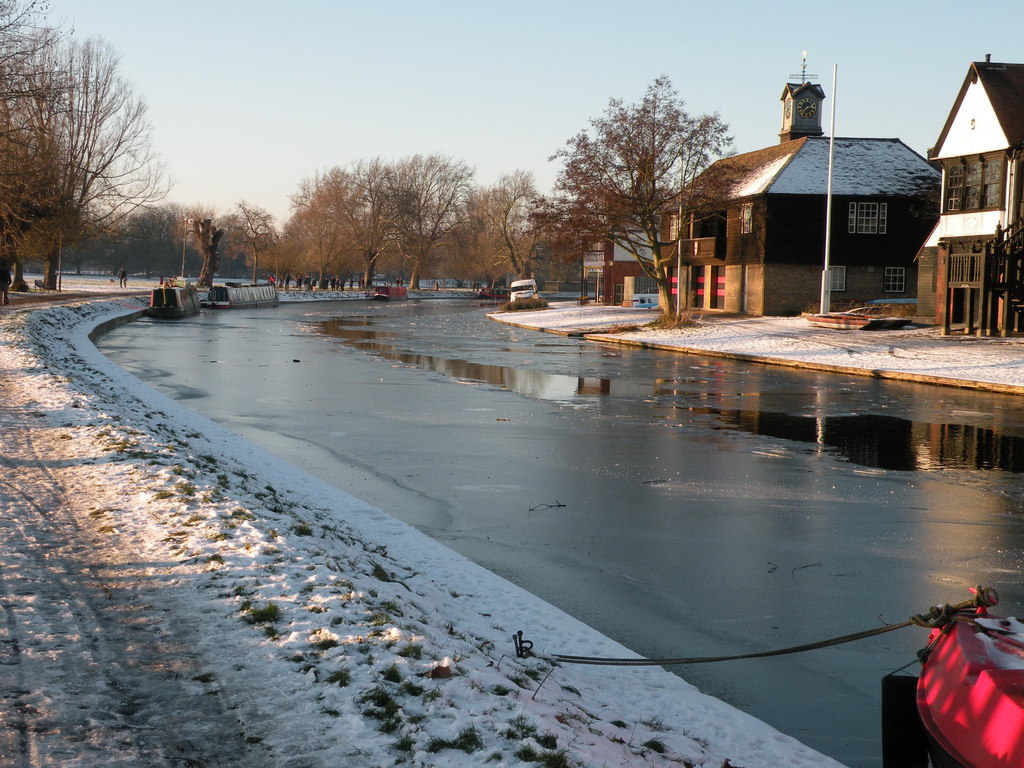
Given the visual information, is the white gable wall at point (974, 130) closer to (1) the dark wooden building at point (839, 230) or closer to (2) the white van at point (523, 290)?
(1) the dark wooden building at point (839, 230)

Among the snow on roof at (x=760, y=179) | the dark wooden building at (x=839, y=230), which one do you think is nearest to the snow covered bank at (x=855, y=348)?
the dark wooden building at (x=839, y=230)

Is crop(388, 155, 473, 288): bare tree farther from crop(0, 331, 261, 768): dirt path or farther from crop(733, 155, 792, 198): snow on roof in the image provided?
crop(0, 331, 261, 768): dirt path

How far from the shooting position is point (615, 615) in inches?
282

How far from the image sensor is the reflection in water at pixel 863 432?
1352 centimetres

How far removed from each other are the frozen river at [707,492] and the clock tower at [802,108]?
131 ft

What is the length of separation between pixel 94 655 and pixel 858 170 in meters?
51.6

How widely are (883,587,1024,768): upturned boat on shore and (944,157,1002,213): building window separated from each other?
34.5 meters

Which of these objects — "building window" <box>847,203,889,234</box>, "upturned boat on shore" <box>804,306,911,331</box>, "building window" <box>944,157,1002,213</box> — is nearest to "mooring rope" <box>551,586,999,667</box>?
"building window" <box>944,157,1002,213</box>

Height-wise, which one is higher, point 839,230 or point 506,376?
point 839,230

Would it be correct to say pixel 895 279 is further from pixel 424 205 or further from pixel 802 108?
pixel 424 205

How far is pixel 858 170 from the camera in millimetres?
51438

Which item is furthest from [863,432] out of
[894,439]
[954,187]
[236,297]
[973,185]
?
[236,297]

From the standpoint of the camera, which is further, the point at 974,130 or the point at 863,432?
the point at 974,130

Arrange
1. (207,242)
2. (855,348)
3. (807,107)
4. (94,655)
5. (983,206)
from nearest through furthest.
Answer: (94,655) → (855,348) → (983,206) → (807,107) → (207,242)
